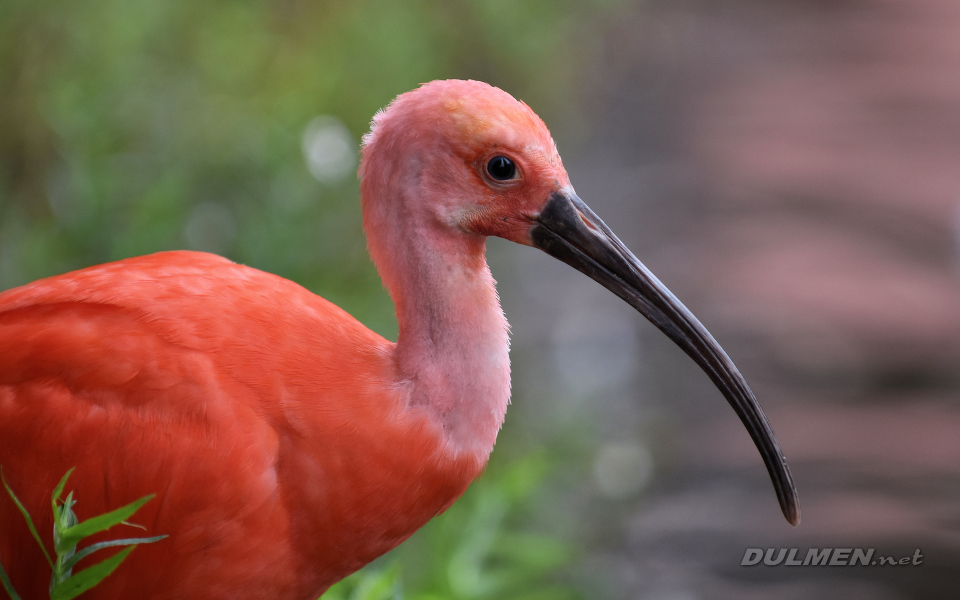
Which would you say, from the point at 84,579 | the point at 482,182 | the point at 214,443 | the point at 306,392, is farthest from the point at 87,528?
the point at 482,182

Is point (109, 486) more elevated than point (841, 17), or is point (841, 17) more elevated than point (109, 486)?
point (841, 17)

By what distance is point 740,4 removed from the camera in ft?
26.0

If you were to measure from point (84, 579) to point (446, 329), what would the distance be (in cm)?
84

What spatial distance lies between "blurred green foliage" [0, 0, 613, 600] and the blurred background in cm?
1

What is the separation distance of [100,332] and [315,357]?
0.48 metres

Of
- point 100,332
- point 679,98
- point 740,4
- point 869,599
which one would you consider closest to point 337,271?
point 100,332

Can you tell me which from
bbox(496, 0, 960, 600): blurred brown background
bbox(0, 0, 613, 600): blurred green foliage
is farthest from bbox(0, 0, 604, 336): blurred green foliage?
bbox(496, 0, 960, 600): blurred brown background

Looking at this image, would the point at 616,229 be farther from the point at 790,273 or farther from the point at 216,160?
the point at 216,160

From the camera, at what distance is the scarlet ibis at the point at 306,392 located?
6.21ft

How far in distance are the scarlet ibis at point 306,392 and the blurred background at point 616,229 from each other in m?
0.84

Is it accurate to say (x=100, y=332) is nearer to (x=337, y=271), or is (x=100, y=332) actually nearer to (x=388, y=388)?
(x=388, y=388)

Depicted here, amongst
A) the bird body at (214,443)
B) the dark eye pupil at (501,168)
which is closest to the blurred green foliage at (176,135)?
the bird body at (214,443)

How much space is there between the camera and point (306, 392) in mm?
1922

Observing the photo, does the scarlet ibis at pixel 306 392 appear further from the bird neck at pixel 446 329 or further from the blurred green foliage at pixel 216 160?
the blurred green foliage at pixel 216 160
